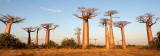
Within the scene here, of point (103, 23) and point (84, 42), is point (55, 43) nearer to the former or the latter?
point (84, 42)

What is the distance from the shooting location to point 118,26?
90.8ft

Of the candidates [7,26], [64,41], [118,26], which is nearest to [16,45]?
[64,41]

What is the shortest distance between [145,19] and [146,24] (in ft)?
3.43

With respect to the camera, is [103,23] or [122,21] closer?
[103,23]

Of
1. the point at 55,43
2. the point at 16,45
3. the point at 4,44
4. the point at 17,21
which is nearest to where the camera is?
the point at 4,44

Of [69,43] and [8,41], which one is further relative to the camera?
[69,43]

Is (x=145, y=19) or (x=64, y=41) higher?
(x=145, y=19)

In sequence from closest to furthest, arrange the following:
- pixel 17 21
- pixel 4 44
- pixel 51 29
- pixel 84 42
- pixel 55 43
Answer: pixel 4 44
pixel 84 42
pixel 55 43
pixel 17 21
pixel 51 29

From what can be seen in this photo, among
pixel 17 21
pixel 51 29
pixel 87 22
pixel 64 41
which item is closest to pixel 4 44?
pixel 64 41

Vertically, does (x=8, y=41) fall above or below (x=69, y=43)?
above

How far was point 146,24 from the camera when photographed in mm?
24766

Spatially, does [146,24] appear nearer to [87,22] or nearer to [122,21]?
[122,21]

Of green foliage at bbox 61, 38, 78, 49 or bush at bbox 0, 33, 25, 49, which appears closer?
bush at bbox 0, 33, 25, 49

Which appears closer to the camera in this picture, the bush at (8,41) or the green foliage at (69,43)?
the bush at (8,41)
